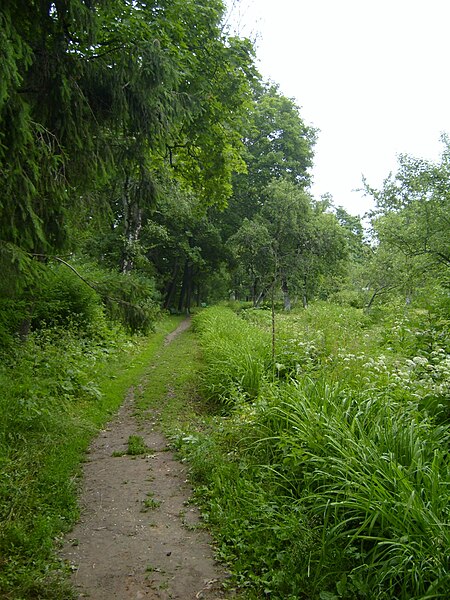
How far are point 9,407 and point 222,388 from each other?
383 centimetres

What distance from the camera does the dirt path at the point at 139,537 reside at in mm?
3086

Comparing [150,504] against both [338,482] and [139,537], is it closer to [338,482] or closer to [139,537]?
[139,537]

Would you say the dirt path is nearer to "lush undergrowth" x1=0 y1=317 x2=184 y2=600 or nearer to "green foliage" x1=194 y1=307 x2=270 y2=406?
"lush undergrowth" x1=0 y1=317 x2=184 y2=600

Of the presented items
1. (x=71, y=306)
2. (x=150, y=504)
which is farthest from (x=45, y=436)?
(x=71, y=306)

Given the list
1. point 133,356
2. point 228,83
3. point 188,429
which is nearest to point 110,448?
Result: point 188,429

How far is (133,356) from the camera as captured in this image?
40.2ft

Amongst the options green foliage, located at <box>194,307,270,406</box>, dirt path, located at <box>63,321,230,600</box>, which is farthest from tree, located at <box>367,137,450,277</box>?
dirt path, located at <box>63,321,230,600</box>

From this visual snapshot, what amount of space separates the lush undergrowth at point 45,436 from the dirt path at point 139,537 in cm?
20

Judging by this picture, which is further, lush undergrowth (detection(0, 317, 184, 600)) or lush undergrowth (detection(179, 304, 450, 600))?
lush undergrowth (detection(0, 317, 184, 600))

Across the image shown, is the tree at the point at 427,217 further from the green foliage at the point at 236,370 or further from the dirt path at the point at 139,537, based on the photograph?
the dirt path at the point at 139,537

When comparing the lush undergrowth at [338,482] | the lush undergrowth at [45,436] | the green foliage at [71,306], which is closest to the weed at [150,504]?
the lush undergrowth at [338,482]

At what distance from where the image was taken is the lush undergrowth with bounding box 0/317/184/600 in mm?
3199

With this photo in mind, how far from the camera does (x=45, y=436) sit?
5.36 meters

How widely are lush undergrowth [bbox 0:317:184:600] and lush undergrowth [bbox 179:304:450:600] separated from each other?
1359 millimetres
